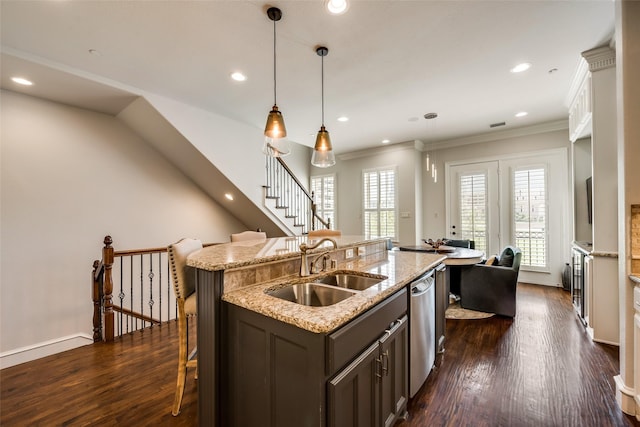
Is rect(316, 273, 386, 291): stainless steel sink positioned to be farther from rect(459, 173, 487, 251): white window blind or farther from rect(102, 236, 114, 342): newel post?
rect(459, 173, 487, 251): white window blind

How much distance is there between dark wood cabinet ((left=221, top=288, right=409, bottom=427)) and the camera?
1.08m

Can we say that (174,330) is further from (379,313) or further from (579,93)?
(579,93)

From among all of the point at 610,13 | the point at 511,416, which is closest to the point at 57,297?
the point at 511,416

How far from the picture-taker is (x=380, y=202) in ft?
21.0

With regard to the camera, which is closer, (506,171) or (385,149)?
(506,171)

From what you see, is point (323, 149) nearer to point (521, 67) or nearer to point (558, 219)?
point (521, 67)

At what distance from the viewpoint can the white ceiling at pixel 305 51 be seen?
2.12m

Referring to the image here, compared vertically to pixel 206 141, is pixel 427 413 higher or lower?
lower

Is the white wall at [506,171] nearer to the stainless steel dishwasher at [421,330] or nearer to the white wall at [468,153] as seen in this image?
the white wall at [468,153]

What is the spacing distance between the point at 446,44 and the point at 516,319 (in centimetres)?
338

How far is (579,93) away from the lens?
10.8 ft

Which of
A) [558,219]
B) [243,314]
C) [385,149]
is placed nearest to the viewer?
[243,314]

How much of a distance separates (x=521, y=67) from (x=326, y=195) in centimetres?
503

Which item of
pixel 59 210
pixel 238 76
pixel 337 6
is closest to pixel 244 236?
pixel 238 76
